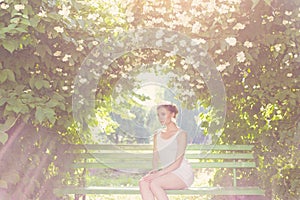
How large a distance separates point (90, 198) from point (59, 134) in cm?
152

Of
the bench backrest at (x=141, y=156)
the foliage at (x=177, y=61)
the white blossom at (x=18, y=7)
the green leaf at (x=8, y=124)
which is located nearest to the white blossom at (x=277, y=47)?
the foliage at (x=177, y=61)

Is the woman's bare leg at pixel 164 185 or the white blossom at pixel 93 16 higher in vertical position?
the white blossom at pixel 93 16

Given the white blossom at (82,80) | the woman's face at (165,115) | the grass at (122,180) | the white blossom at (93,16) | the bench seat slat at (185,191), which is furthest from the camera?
the grass at (122,180)

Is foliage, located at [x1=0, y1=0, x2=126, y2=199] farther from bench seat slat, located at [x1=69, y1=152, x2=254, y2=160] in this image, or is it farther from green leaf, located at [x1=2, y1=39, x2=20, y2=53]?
bench seat slat, located at [x1=69, y1=152, x2=254, y2=160]

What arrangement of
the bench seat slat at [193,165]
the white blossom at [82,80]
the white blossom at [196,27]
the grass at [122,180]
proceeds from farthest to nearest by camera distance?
the grass at [122,180] < the bench seat slat at [193,165] < the white blossom at [82,80] < the white blossom at [196,27]

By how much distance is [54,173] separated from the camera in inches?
186

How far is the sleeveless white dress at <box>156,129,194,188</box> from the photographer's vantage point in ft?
13.9

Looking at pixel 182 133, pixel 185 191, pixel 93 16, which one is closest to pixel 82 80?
pixel 93 16

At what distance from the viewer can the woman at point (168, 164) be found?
4133 millimetres

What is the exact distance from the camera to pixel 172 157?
4.31 meters

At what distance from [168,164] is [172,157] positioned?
63 millimetres

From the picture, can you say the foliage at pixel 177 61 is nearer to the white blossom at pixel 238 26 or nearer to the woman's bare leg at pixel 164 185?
the white blossom at pixel 238 26

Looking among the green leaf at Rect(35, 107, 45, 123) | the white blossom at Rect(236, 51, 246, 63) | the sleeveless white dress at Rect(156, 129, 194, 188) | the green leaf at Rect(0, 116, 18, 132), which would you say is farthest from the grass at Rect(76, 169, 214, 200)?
the green leaf at Rect(35, 107, 45, 123)

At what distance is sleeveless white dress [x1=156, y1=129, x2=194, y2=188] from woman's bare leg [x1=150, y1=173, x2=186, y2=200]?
0.11 ft
